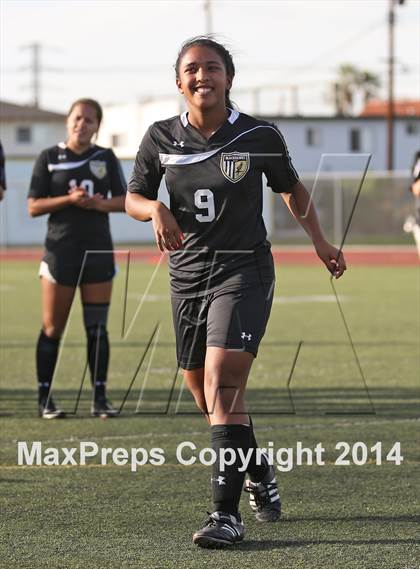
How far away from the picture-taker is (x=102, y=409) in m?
8.17

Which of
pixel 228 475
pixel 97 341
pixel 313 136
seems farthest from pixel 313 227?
pixel 313 136

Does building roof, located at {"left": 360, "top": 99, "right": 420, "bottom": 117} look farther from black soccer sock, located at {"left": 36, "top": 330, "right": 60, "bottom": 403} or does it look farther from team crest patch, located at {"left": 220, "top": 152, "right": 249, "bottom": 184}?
team crest patch, located at {"left": 220, "top": 152, "right": 249, "bottom": 184}

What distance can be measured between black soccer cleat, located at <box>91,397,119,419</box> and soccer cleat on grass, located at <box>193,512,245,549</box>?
10.7 ft

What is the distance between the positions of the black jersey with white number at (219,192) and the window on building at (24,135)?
4474 cm

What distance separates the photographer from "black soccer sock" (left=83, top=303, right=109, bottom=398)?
26.9 feet

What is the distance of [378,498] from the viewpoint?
18.7 ft

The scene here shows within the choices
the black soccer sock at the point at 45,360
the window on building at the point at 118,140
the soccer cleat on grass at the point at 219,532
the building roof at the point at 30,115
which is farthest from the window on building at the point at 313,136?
the soccer cleat on grass at the point at 219,532

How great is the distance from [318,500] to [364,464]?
90 centimetres

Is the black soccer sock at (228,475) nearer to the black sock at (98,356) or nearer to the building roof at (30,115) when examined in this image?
the black sock at (98,356)

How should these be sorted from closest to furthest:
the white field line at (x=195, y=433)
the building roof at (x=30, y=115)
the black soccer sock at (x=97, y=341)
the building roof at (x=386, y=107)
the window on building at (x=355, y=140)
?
the white field line at (x=195, y=433) < the black soccer sock at (x=97, y=341) < the building roof at (x=30, y=115) < the window on building at (x=355, y=140) < the building roof at (x=386, y=107)

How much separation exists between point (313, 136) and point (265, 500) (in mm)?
58528

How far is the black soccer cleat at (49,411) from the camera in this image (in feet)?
26.4

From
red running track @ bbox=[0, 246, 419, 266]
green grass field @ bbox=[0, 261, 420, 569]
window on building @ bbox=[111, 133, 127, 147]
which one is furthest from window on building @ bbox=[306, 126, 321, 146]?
green grass field @ bbox=[0, 261, 420, 569]

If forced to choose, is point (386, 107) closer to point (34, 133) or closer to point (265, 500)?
point (34, 133)
